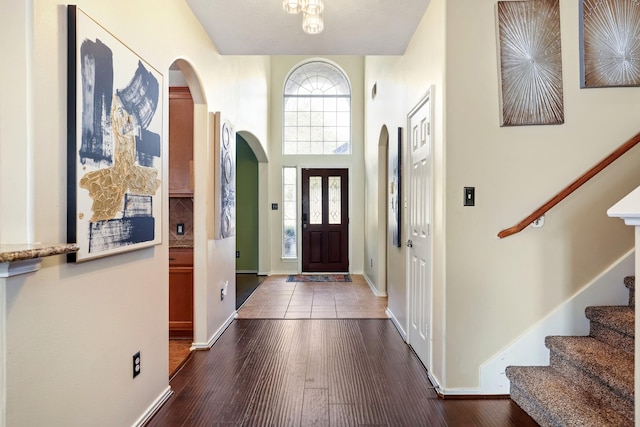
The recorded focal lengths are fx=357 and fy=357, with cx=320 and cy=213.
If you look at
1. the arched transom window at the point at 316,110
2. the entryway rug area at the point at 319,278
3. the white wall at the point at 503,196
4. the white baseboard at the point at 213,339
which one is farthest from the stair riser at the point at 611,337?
the arched transom window at the point at 316,110

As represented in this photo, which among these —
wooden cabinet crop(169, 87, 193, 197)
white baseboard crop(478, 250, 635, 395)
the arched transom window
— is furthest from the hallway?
the arched transom window

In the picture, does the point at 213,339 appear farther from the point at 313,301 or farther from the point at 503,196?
the point at 503,196

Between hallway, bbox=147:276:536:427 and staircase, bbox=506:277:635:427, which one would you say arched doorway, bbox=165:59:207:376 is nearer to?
hallway, bbox=147:276:536:427

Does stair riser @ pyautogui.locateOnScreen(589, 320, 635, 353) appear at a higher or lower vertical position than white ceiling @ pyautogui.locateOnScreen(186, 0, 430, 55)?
lower

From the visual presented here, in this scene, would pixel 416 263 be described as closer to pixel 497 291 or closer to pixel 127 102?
pixel 497 291

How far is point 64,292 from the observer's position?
1.34m

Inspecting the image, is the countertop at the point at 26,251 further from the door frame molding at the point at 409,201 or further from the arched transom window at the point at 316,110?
the arched transom window at the point at 316,110

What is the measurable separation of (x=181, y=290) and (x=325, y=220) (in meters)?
3.93

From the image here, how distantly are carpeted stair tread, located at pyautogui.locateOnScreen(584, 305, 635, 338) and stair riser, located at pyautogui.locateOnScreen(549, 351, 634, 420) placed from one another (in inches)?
11.9

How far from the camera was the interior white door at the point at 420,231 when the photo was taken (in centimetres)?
254

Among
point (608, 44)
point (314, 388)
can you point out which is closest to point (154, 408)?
point (314, 388)

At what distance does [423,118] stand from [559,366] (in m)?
1.83

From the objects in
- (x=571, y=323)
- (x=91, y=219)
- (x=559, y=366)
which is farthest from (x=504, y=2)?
(x=91, y=219)

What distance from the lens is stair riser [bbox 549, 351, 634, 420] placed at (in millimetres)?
1644
